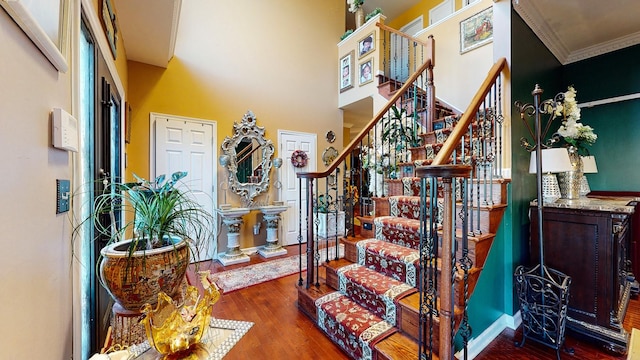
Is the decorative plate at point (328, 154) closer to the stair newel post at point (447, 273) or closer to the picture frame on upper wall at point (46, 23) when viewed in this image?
the stair newel post at point (447, 273)

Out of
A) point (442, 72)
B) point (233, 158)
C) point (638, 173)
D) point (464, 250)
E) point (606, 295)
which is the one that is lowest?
point (606, 295)

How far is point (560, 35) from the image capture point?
8.79ft

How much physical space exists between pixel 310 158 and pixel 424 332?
12.6 feet

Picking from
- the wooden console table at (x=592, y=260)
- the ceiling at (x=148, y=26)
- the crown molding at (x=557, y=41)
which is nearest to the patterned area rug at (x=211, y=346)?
the wooden console table at (x=592, y=260)

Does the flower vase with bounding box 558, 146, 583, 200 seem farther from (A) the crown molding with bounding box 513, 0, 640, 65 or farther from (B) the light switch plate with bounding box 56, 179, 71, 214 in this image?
(B) the light switch plate with bounding box 56, 179, 71, 214

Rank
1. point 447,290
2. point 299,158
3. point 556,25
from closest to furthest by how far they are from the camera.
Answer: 1. point 447,290
2. point 556,25
3. point 299,158

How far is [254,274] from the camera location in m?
3.30

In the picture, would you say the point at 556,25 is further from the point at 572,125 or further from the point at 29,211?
the point at 29,211

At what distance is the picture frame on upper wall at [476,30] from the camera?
357 cm

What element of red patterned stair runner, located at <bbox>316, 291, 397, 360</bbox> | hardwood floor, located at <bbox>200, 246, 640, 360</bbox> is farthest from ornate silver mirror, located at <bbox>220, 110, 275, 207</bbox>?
red patterned stair runner, located at <bbox>316, 291, 397, 360</bbox>

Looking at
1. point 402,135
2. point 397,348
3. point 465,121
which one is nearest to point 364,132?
point 402,135

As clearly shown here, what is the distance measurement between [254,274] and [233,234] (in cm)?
81

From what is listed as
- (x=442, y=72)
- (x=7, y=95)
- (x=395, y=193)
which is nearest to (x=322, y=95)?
(x=442, y=72)

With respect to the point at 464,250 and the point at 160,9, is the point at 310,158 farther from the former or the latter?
the point at 464,250
